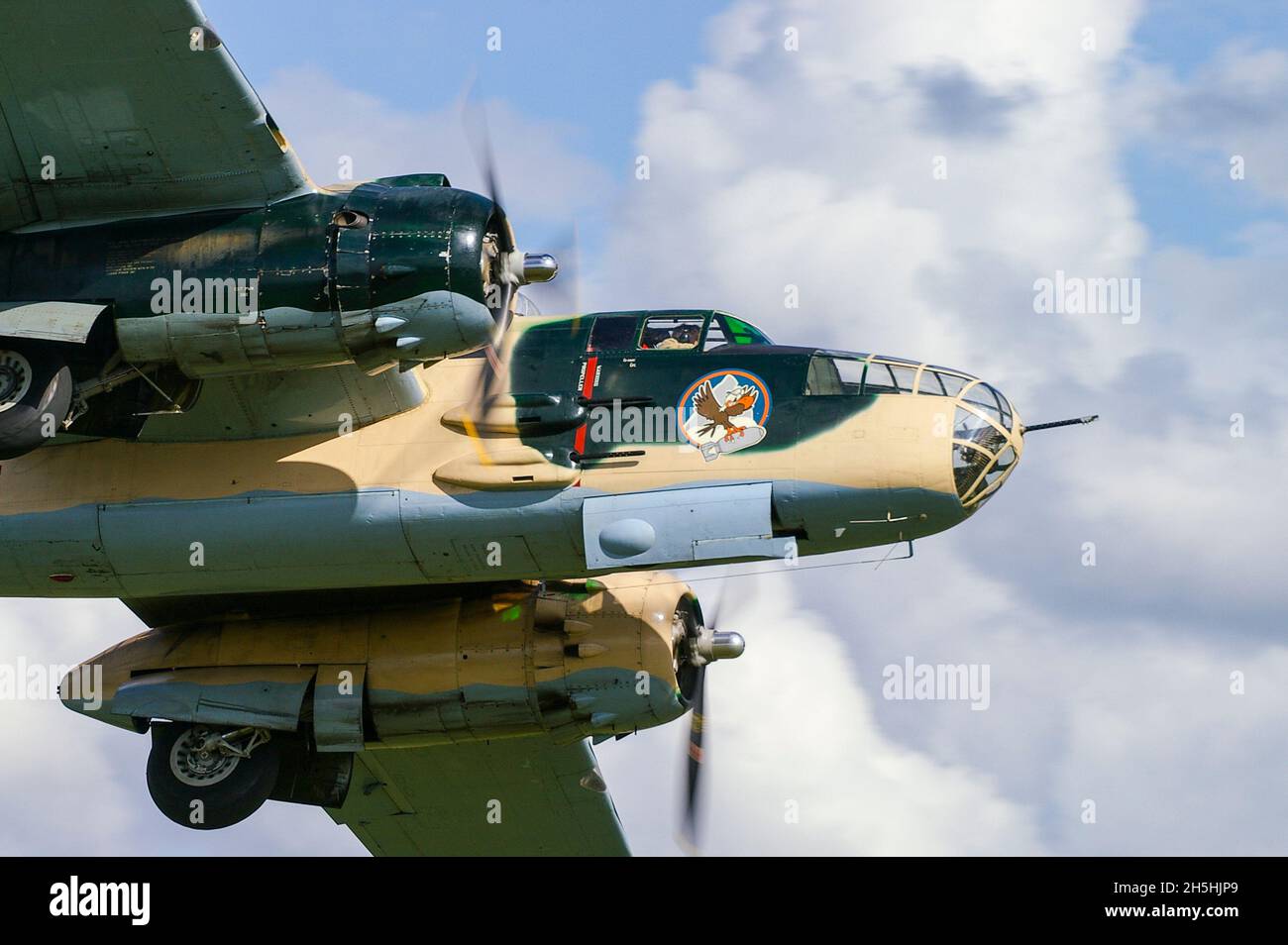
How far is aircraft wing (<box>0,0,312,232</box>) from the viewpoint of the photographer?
61.9 feet

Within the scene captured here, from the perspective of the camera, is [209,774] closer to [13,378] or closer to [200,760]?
[200,760]

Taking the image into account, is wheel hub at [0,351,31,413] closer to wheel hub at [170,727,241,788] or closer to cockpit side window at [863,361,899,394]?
wheel hub at [170,727,241,788]

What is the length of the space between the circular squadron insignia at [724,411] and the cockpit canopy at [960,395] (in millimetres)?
541

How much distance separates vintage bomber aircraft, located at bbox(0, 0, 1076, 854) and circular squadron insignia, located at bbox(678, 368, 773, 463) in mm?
35

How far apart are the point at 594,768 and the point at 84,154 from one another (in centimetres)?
1029

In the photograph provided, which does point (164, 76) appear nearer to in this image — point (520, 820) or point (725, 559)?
point (725, 559)

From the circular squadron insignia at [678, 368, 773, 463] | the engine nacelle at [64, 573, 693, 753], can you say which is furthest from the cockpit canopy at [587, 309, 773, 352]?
the engine nacelle at [64, 573, 693, 753]

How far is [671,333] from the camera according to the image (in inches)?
842

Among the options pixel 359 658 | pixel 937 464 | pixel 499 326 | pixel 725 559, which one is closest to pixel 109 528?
pixel 359 658

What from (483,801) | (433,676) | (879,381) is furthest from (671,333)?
(483,801)

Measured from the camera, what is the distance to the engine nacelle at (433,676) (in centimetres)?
2284

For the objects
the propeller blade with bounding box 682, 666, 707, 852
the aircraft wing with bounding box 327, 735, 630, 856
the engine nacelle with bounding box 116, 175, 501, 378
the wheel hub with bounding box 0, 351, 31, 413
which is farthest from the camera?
the aircraft wing with bounding box 327, 735, 630, 856

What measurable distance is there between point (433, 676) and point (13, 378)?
18.6 ft

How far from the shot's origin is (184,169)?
65.4 ft
